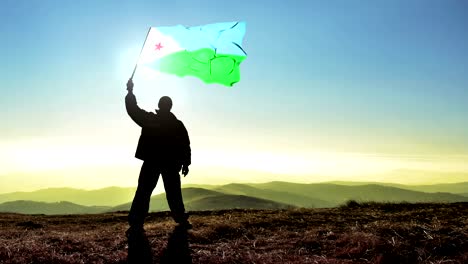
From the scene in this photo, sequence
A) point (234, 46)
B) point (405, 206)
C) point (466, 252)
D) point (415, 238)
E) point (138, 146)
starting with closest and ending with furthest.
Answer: point (466, 252), point (415, 238), point (138, 146), point (234, 46), point (405, 206)

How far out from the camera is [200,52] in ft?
42.0

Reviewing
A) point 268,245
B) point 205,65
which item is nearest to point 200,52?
point 205,65

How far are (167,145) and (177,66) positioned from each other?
3.78 metres

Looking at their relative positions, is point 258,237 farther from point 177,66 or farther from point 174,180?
point 177,66

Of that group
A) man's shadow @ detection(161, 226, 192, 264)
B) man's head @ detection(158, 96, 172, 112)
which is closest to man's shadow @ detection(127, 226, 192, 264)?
man's shadow @ detection(161, 226, 192, 264)

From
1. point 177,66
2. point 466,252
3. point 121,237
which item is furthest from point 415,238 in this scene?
point 177,66

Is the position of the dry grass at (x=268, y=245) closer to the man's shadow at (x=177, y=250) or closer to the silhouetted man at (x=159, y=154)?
the man's shadow at (x=177, y=250)

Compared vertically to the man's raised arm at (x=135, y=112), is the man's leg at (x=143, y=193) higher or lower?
lower

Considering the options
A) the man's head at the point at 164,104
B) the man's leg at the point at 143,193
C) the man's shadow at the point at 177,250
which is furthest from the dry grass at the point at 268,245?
the man's head at the point at 164,104

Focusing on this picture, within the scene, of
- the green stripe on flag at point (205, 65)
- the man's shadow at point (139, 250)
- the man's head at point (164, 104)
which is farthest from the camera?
the green stripe on flag at point (205, 65)

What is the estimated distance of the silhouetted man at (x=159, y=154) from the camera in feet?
32.0

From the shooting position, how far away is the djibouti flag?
12.6 metres

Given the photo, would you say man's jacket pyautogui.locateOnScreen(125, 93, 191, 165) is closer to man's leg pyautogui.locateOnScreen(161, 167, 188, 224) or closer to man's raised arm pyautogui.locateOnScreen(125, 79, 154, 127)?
man's raised arm pyautogui.locateOnScreen(125, 79, 154, 127)

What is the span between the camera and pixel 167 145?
9.98 m
